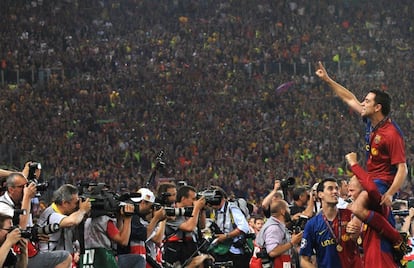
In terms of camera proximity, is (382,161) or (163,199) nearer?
→ (382,161)

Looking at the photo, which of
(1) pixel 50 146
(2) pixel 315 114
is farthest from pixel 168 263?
(2) pixel 315 114

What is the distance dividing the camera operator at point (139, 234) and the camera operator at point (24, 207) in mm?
1455

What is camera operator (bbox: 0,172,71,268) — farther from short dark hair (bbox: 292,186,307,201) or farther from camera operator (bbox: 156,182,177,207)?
short dark hair (bbox: 292,186,307,201)

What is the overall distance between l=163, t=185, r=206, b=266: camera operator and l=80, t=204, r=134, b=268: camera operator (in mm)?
1205

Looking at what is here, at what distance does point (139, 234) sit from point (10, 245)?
2822 millimetres

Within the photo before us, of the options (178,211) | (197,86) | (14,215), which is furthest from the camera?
(197,86)

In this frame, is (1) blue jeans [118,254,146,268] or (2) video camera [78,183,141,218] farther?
(1) blue jeans [118,254,146,268]

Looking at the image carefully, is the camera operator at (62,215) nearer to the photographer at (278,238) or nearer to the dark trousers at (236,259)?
the photographer at (278,238)

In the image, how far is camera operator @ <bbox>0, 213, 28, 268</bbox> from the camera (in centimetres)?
822

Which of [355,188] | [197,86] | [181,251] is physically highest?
[355,188]

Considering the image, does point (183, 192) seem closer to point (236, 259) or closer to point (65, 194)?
point (65, 194)

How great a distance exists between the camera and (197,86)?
37.0m

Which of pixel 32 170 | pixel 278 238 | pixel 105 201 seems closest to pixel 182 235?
pixel 278 238

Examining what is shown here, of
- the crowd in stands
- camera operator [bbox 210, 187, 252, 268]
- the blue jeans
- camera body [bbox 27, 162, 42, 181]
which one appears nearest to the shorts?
camera body [bbox 27, 162, 42, 181]
